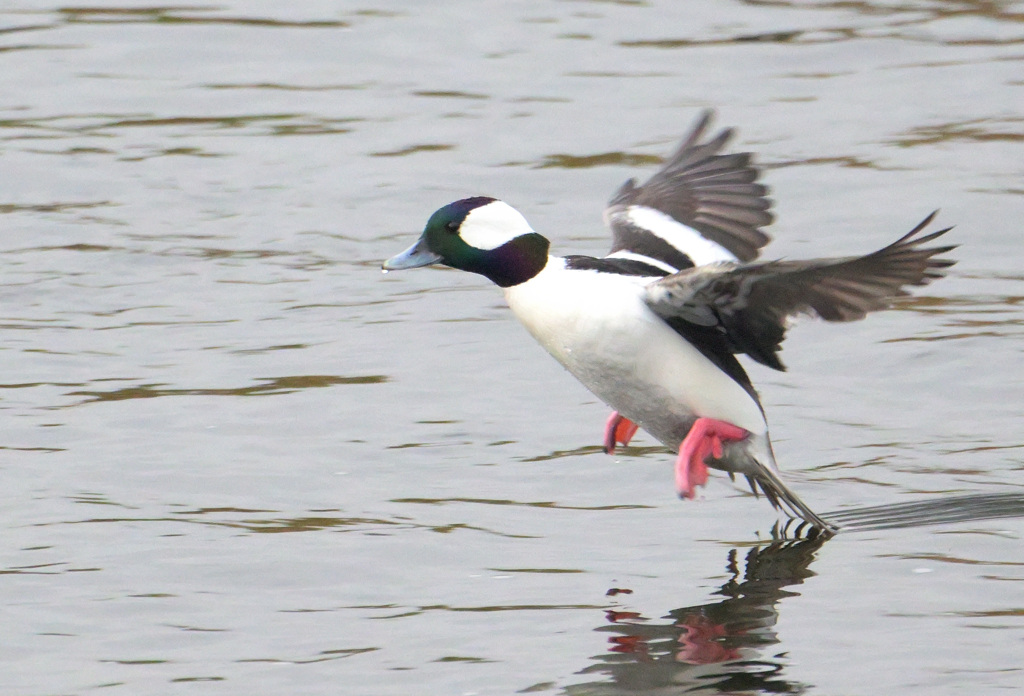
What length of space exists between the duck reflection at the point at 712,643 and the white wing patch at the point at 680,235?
1.44 meters

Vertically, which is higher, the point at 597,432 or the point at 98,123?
the point at 98,123

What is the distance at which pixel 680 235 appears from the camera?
7.08m

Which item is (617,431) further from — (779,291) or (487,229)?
(779,291)

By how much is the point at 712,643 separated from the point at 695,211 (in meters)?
2.39

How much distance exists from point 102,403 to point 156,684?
8.92ft

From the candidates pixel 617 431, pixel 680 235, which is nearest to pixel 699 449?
pixel 617 431

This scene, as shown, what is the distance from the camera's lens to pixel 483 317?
8.97 metres

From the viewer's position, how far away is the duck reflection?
197 inches

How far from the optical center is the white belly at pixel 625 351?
6.02m

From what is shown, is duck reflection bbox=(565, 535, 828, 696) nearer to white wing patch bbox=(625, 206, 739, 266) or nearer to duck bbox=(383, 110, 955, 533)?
duck bbox=(383, 110, 955, 533)

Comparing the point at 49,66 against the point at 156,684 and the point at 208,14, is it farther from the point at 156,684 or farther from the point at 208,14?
the point at 156,684

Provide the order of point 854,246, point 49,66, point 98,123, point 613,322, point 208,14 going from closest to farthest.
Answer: point 613,322, point 854,246, point 98,123, point 49,66, point 208,14

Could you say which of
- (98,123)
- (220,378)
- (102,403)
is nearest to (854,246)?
(220,378)

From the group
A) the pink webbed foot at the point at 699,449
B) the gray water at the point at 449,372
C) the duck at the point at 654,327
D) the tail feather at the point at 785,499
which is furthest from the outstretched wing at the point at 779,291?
the gray water at the point at 449,372
